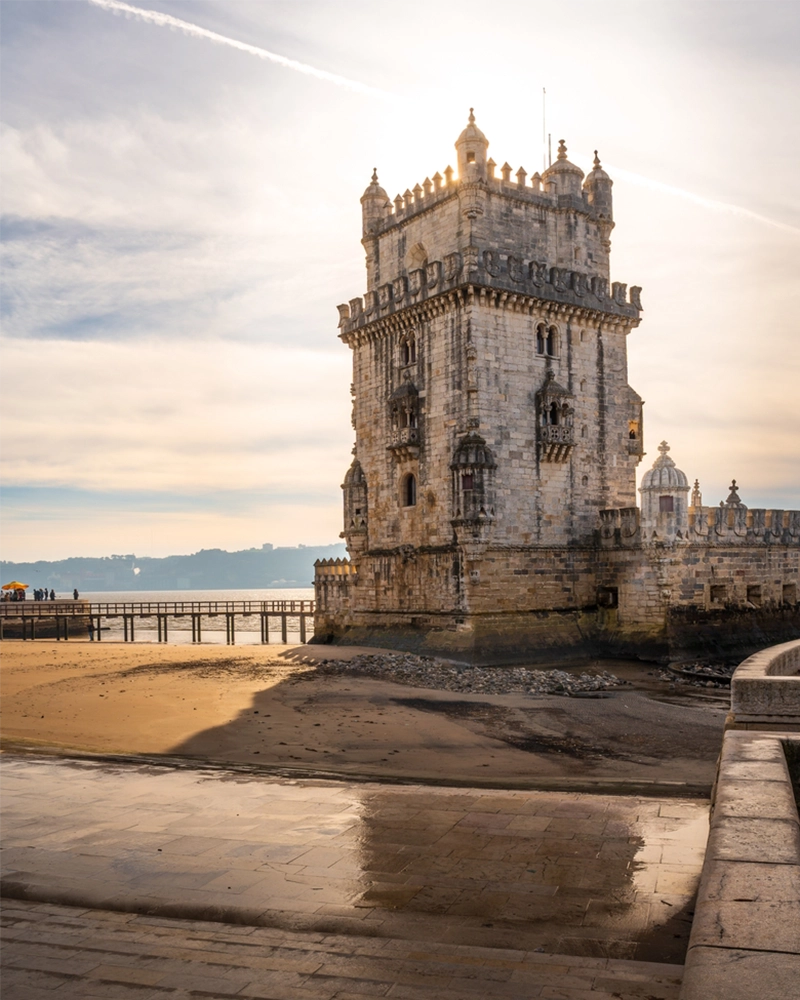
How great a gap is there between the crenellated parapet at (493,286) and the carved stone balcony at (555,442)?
4429 millimetres

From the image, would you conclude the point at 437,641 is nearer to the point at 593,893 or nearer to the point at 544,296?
the point at 544,296

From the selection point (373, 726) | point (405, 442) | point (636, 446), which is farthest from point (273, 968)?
point (636, 446)

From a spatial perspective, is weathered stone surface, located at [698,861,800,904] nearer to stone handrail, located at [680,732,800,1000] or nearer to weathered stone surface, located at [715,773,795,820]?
stone handrail, located at [680,732,800,1000]

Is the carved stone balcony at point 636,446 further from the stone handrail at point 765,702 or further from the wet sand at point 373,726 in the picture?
the stone handrail at point 765,702

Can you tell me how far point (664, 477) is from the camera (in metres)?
30.1

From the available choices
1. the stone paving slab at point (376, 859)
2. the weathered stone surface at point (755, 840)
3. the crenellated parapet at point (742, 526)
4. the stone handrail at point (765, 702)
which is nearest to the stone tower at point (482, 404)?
the crenellated parapet at point (742, 526)

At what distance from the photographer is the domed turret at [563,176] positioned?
3241 cm

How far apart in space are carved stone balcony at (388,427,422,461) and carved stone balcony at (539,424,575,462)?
419cm

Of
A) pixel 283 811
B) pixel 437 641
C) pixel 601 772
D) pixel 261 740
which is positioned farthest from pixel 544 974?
pixel 437 641

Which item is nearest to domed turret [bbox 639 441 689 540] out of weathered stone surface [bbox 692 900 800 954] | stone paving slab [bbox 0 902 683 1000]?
stone paving slab [bbox 0 902 683 1000]

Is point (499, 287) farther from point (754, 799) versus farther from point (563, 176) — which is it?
point (754, 799)

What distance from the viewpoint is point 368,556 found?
33.6m

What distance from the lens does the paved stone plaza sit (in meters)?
5.47

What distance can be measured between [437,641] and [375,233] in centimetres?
1581
